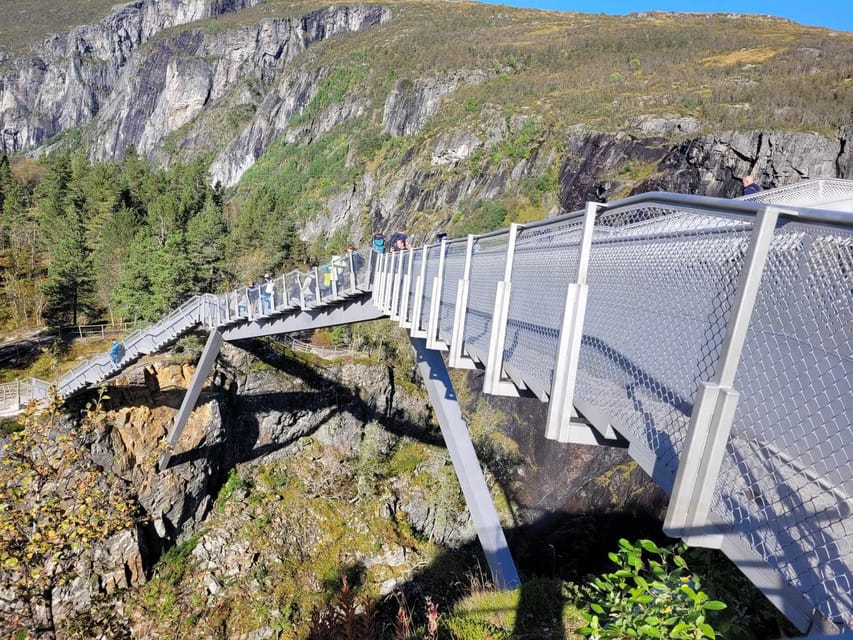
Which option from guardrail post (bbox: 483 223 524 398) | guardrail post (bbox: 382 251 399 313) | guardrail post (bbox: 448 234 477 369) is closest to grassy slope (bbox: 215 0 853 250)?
guardrail post (bbox: 382 251 399 313)

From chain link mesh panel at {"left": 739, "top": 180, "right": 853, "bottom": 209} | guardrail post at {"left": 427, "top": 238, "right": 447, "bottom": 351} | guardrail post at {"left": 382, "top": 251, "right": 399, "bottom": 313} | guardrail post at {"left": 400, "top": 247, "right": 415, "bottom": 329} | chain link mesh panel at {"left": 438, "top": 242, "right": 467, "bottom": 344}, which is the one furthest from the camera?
guardrail post at {"left": 382, "top": 251, "right": 399, "bottom": 313}

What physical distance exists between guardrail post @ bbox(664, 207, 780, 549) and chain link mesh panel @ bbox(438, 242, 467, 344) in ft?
12.3

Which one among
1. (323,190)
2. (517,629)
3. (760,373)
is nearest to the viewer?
(760,373)

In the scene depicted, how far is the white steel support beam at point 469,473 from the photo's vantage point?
6.36 metres

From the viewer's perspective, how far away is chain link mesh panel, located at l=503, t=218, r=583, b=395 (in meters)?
3.33

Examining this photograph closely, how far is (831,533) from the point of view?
4.75ft

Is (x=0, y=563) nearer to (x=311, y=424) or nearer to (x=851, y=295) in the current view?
(x=851, y=295)

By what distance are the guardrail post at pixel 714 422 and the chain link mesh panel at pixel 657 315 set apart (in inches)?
9.3

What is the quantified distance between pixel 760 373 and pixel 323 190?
211ft

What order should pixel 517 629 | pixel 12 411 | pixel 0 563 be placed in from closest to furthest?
pixel 517 629
pixel 0 563
pixel 12 411

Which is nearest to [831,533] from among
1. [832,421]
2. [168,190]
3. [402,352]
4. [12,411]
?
[832,421]

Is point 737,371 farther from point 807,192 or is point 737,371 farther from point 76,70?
point 76,70

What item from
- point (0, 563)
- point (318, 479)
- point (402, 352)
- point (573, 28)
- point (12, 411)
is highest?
point (573, 28)

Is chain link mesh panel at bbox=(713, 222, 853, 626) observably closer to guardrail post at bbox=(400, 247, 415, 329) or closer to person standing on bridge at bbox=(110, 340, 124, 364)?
guardrail post at bbox=(400, 247, 415, 329)
